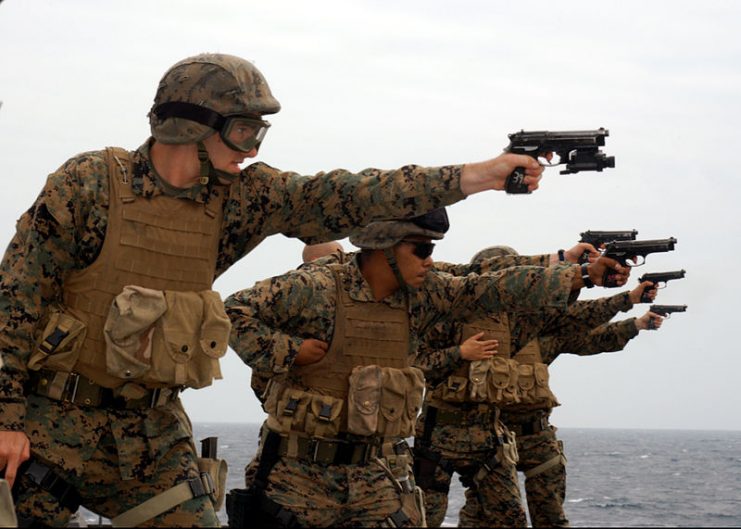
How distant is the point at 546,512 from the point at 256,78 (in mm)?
7765

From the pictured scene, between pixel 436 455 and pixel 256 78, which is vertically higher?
pixel 256 78

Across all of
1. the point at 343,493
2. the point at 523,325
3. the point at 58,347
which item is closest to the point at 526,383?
the point at 523,325

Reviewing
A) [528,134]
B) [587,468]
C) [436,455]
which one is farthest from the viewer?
[587,468]

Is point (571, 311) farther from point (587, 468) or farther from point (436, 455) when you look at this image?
point (587, 468)

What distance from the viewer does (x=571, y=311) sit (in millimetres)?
13914

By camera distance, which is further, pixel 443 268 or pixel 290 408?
pixel 443 268

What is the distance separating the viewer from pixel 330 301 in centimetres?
796

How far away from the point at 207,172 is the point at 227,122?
0.79 ft

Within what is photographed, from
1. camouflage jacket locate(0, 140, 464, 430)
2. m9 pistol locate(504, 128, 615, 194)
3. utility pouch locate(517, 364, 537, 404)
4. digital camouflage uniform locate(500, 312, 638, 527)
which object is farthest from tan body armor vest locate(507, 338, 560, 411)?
camouflage jacket locate(0, 140, 464, 430)

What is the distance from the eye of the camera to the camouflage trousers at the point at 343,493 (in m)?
7.46

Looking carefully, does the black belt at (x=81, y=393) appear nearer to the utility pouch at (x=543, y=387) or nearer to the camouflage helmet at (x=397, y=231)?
the camouflage helmet at (x=397, y=231)


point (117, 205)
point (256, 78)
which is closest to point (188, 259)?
point (117, 205)

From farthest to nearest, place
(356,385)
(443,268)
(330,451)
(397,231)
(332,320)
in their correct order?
1. (443,268)
2. (397,231)
3. (332,320)
4. (356,385)
5. (330,451)

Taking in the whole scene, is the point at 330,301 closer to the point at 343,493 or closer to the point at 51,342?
the point at 343,493
